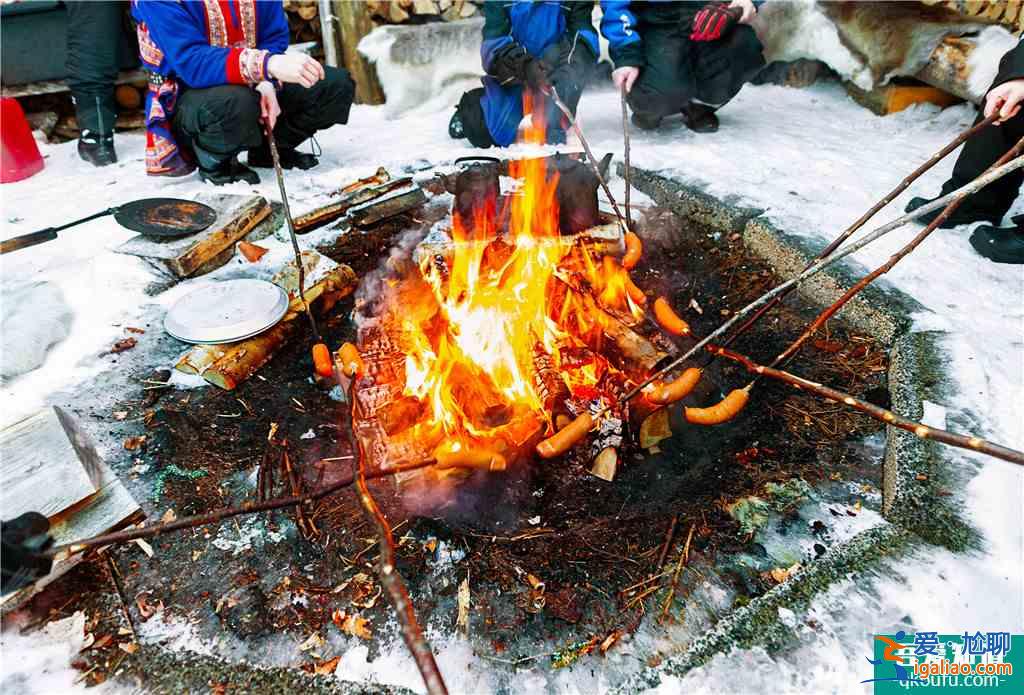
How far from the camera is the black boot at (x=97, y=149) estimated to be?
16.5 feet

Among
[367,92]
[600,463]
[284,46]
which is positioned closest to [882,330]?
[600,463]

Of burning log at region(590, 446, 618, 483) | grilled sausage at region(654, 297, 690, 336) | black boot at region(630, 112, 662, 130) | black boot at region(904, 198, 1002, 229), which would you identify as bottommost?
burning log at region(590, 446, 618, 483)

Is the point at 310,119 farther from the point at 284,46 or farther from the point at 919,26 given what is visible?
the point at 919,26

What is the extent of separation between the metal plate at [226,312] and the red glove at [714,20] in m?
4.56

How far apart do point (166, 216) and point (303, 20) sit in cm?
422

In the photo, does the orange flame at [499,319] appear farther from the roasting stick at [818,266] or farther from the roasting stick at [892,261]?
the roasting stick at [892,261]

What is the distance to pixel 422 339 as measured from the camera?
8.89 feet

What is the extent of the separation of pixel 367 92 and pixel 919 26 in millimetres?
5535

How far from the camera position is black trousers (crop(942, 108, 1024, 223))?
335 cm

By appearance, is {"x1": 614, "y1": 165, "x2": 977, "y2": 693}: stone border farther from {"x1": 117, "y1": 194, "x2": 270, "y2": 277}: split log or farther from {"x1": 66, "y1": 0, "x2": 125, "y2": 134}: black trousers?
{"x1": 66, "y1": 0, "x2": 125, "y2": 134}: black trousers

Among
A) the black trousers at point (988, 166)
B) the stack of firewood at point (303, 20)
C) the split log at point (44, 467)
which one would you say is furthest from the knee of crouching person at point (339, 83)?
the black trousers at point (988, 166)

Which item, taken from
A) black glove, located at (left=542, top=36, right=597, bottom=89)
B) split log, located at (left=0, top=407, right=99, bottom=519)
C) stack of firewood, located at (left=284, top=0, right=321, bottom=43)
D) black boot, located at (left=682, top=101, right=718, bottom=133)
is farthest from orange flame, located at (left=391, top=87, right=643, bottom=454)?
stack of firewood, located at (left=284, top=0, right=321, bottom=43)

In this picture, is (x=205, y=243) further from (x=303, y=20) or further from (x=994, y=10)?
(x=994, y=10)

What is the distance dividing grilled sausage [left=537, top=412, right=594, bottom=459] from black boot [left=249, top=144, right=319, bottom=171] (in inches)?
151
